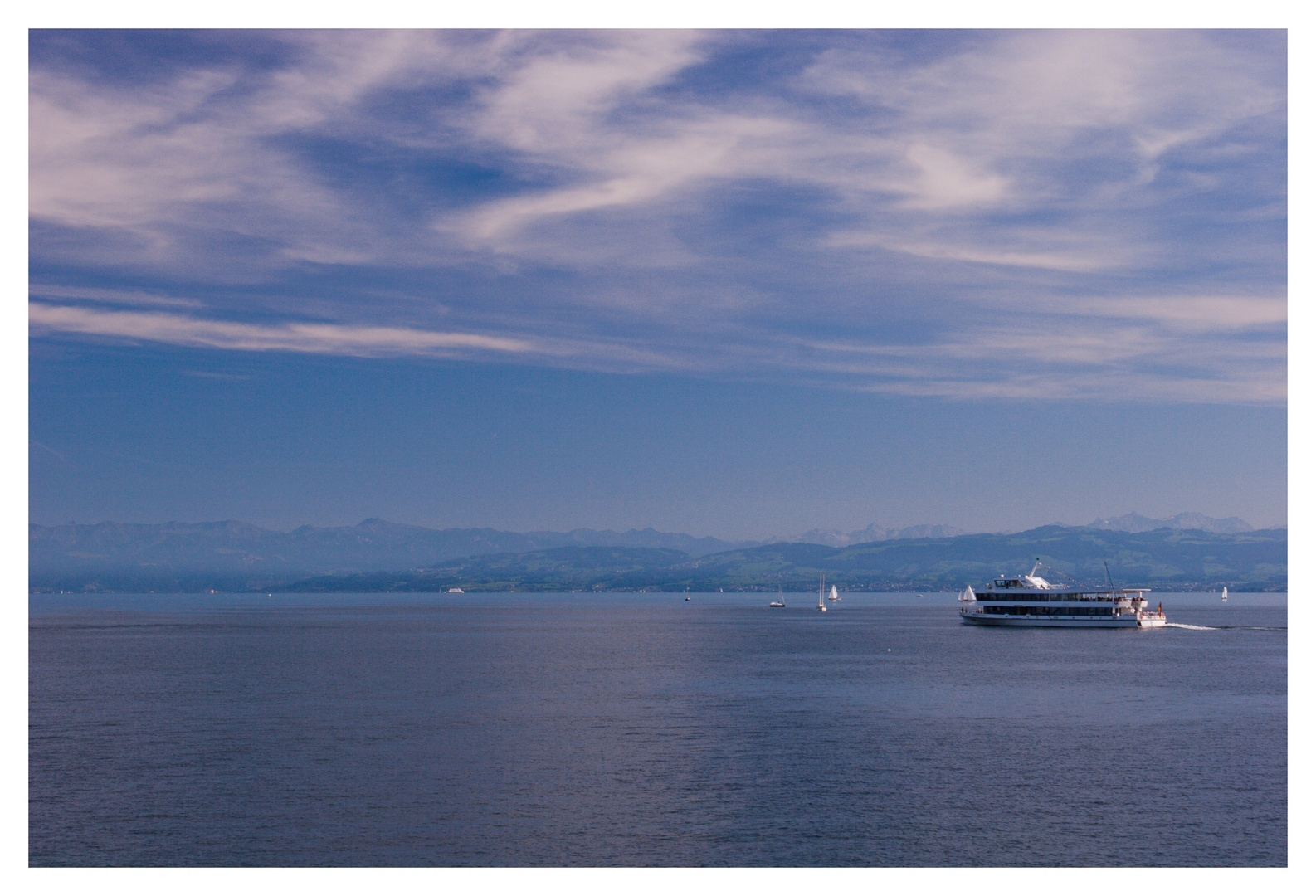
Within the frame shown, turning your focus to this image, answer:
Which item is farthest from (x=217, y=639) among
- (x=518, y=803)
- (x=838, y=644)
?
(x=518, y=803)

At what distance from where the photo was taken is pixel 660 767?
62.5 meters

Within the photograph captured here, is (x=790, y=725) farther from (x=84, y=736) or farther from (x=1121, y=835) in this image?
(x=84, y=736)

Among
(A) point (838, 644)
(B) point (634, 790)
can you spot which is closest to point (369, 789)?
(B) point (634, 790)

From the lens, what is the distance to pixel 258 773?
60812 millimetres

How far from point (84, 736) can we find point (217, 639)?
407ft

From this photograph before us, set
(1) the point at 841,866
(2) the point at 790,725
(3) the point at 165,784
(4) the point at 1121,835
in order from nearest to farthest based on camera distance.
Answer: (1) the point at 841,866 < (4) the point at 1121,835 < (3) the point at 165,784 < (2) the point at 790,725

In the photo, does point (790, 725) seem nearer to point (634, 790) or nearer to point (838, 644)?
point (634, 790)

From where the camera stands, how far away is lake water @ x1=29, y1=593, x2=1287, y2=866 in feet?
154

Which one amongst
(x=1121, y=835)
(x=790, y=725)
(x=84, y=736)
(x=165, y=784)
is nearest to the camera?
(x=1121, y=835)

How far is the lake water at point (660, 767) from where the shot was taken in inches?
1853

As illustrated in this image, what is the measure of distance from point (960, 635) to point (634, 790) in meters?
152

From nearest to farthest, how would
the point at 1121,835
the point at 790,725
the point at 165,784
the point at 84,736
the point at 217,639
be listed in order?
the point at 1121,835 → the point at 165,784 → the point at 84,736 → the point at 790,725 → the point at 217,639

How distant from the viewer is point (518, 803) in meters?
53.7

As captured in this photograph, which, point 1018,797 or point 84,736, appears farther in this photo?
point 84,736
